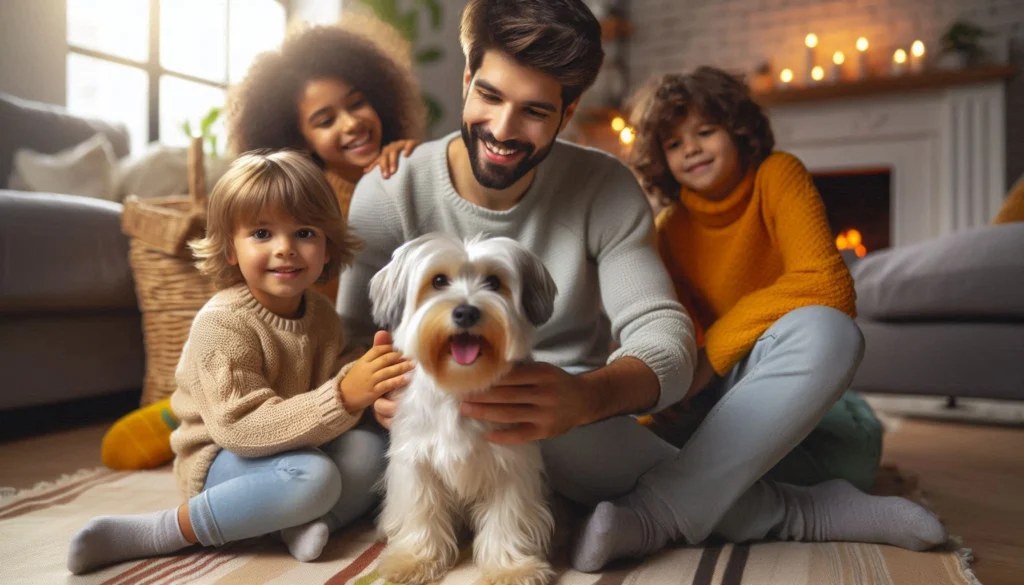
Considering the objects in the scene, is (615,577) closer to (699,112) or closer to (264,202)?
(264,202)

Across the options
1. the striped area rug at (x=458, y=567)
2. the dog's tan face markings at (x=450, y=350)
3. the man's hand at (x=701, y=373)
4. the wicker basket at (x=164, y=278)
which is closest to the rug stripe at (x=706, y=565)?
the striped area rug at (x=458, y=567)

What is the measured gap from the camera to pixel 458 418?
3.73 ft

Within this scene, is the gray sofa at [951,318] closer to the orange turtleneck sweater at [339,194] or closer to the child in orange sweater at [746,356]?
the child in orange sweater at [746,356]

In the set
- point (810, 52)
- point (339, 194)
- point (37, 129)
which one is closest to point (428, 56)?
point (37, 129)

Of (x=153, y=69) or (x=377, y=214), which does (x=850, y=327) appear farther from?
(x=153, y=69)

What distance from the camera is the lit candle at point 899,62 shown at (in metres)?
5.19

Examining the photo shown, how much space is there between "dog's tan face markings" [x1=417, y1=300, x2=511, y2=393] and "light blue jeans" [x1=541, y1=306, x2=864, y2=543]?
314mm

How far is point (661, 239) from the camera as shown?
5.93 feet

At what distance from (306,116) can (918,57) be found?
4853 mm

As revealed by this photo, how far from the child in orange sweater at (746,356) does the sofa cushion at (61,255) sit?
165 cm

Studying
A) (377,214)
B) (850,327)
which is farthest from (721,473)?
(377,214)

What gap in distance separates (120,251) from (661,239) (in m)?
1.69

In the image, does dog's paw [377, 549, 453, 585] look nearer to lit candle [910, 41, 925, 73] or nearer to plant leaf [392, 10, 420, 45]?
plant leaf [392, 10, 420, 45]

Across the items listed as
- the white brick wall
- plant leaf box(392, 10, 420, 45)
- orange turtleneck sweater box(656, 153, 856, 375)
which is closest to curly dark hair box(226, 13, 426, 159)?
orange turtleneck sweater box(656, 153, 856, 375)
